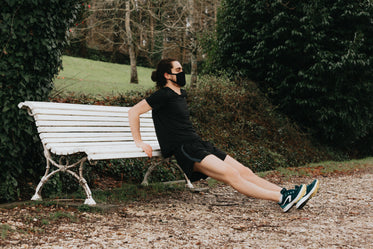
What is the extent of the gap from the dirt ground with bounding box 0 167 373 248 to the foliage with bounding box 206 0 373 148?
237 inches

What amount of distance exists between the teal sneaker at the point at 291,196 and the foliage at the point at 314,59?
6.97 m

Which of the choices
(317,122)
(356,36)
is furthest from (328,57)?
(317,122)

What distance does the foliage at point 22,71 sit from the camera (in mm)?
4426

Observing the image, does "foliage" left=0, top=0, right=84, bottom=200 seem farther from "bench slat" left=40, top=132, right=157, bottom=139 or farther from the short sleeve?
the short sleeve

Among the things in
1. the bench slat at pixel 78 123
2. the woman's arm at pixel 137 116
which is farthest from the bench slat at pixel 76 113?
the woman's arm at pixel 137 116

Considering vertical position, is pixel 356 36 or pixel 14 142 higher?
pixel 356 36

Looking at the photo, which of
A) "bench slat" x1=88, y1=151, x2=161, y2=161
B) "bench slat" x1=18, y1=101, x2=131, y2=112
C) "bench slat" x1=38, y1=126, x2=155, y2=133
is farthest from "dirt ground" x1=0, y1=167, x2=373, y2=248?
"bench slat" x1=18, y1=101, x2=131, y2=112

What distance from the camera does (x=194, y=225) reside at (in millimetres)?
3947

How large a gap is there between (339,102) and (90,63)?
21000 millimetres

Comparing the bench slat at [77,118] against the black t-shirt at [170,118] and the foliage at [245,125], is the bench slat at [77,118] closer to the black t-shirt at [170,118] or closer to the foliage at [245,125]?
the black t-shirt at [170,118]

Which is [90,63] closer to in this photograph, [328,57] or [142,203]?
[328,57]

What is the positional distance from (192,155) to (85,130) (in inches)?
57.2

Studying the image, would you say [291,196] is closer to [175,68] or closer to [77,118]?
[175,68]

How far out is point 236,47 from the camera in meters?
12.2
